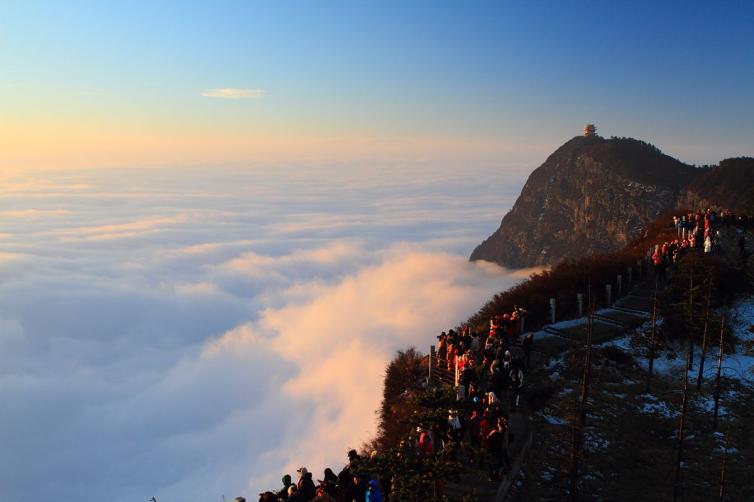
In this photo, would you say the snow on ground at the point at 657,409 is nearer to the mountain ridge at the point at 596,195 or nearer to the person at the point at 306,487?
the person at the point at 306,487

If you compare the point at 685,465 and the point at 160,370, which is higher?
the point at 685,465

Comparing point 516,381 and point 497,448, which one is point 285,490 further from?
point 516,381

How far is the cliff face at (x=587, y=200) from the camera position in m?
111

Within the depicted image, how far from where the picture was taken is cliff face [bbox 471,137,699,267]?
11106 centimetres

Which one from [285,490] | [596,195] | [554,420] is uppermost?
[596,195]

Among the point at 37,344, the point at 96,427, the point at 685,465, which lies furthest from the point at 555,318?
the point at 37,344

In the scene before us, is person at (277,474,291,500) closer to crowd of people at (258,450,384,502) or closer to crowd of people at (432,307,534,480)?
crowd of people at (258,450,384,502)

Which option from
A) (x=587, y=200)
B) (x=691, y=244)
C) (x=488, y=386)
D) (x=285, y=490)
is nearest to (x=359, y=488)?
(x=285, y=490)

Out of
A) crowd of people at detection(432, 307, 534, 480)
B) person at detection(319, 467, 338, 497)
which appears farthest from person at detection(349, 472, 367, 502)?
crowd of people at detection(432, 307, 534, 480)

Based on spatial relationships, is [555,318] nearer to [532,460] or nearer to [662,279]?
[662,279]

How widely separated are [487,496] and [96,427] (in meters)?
149

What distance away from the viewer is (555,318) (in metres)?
24.3

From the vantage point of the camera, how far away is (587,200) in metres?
130

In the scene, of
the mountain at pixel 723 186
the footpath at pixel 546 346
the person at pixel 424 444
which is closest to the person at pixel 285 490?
the person at pixel 424 444
